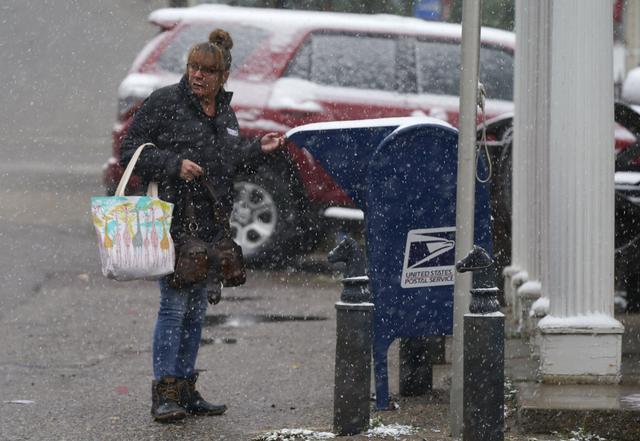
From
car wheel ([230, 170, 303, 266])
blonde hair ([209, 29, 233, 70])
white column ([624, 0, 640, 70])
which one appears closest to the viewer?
blonde hair ([209, 29, 233, 70])

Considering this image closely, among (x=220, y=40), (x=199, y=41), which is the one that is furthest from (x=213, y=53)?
(x=199, y=41)

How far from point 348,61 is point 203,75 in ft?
19.4

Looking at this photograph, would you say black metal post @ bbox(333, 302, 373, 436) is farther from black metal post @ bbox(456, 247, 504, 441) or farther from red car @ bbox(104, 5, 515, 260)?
red car @ bbox(104, 5, 515, 260)

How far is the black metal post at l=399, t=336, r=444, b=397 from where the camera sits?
7.32 meters

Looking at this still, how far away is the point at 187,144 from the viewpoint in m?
6.98

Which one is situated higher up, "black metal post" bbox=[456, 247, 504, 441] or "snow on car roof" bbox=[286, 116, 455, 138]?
"snow on car roof" bbox=[286, 116, 455, 138]

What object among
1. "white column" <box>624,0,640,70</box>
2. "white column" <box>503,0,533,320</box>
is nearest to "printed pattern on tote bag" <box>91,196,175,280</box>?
"white column" <box>503,0,533,320</box>

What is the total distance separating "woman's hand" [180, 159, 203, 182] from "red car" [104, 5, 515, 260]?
5.38 metres

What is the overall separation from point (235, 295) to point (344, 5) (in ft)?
48.0

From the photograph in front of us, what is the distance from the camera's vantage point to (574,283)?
22.5ft

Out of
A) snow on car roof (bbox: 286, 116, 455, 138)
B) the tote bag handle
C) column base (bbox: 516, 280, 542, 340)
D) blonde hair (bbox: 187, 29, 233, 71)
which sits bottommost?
column base (bbox: 516, 280, 542, 340)

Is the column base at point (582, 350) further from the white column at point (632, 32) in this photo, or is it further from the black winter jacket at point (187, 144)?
the white column at point (632, 32)

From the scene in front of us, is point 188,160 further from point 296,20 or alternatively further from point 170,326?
point 296,20

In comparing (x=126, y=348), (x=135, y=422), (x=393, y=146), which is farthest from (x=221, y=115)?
(x=126, y=348)
